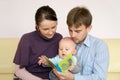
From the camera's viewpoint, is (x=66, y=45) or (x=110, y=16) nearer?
(x=66, y=45)

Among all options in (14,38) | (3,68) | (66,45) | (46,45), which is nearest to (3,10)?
(14,38)

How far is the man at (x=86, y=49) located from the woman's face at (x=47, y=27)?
0.13 meters

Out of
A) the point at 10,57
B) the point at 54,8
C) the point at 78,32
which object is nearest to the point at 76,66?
the point at 78,32

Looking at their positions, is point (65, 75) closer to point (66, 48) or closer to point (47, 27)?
point (66, 48)

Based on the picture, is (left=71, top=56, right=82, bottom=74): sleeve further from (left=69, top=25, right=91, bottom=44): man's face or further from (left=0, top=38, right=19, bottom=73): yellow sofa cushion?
(left=0, top=38, right=19, bottom=73): yellow sofa cushion

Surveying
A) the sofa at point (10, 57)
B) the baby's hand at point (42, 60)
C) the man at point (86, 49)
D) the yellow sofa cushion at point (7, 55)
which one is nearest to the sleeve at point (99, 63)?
the man at point (86, 49)

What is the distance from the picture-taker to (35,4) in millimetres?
2723

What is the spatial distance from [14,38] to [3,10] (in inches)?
13.7

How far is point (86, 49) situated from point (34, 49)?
0.40 metres

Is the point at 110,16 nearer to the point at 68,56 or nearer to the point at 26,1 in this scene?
the point at 26,1

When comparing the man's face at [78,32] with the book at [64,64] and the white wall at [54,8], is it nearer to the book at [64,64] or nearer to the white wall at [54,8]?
the book at [64,64]

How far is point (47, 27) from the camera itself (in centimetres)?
178

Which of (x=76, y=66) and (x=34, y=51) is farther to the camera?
(x=34, y=51)

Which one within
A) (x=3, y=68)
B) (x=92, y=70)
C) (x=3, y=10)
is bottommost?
(x=3, y=68)
